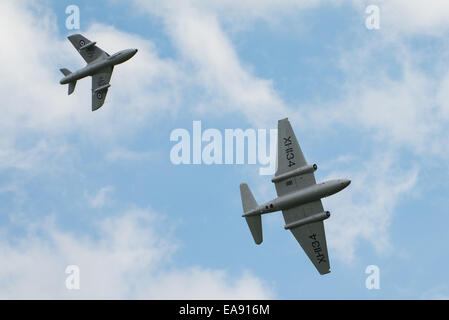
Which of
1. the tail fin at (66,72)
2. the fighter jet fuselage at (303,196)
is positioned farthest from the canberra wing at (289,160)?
the tail fin at (66,72)

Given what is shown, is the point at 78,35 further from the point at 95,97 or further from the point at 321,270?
the point at 321,270

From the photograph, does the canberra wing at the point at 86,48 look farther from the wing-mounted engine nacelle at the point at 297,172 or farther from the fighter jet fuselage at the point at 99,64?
the wing-mounted engine nacelle at the point at 297,172

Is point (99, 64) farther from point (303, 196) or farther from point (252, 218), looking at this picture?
point (303, 196)

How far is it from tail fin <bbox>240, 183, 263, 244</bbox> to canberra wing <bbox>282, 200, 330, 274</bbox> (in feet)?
11.5

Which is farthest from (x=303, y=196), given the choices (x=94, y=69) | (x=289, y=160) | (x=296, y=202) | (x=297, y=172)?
(x=94, y=69)

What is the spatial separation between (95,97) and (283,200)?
38485mm

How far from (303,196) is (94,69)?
40.3 m

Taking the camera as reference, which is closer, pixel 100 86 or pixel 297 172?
pixel 297 172

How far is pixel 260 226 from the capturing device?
9044 centimetres

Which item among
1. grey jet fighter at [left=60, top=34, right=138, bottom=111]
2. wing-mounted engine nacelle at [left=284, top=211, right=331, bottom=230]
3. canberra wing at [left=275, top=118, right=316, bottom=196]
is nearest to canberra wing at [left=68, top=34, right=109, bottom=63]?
grey jet fighter at [left=60, top=34, right=138, bottom=111]

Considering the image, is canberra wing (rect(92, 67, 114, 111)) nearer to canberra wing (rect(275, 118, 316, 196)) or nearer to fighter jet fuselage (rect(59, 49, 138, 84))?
fighter jet fuselage (rect(59, 49, 138, 84))

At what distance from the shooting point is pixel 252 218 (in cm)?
9006
